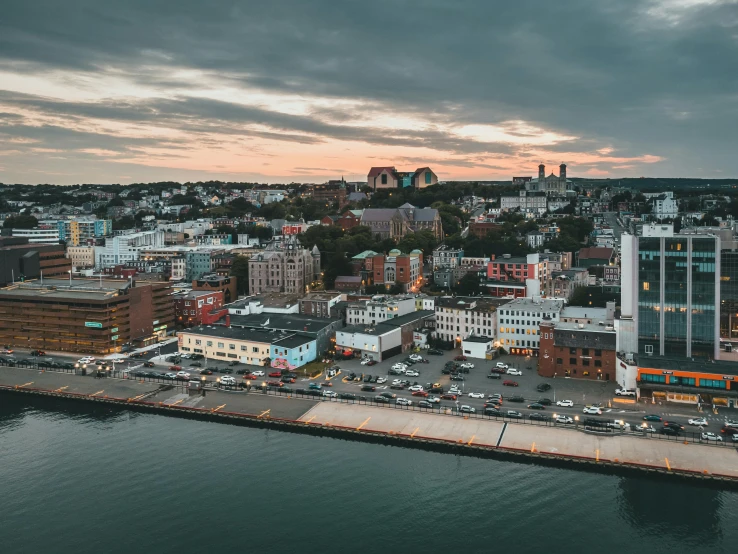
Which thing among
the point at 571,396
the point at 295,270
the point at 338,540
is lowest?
the point at 338,540

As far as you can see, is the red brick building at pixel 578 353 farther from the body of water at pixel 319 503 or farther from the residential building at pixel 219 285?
the residential building at pixel 219 285

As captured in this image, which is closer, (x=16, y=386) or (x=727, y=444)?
(x=727, y=444)

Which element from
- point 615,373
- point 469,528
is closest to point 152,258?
point 615,373

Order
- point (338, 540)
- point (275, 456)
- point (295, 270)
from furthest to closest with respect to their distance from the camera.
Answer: point (295, 270), point (275, 456), point (338, 540)

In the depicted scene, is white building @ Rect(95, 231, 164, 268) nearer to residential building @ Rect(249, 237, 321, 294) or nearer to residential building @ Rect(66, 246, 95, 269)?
residential building @ Rect(66, 246, 95, 269)

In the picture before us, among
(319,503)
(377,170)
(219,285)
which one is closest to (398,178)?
(377,170)

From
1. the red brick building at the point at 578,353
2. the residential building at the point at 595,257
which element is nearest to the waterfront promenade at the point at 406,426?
the red brick building at the point at 578,353

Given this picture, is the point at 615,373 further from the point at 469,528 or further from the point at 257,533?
the point at 257,533

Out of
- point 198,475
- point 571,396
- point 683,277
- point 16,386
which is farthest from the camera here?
point 16,386
